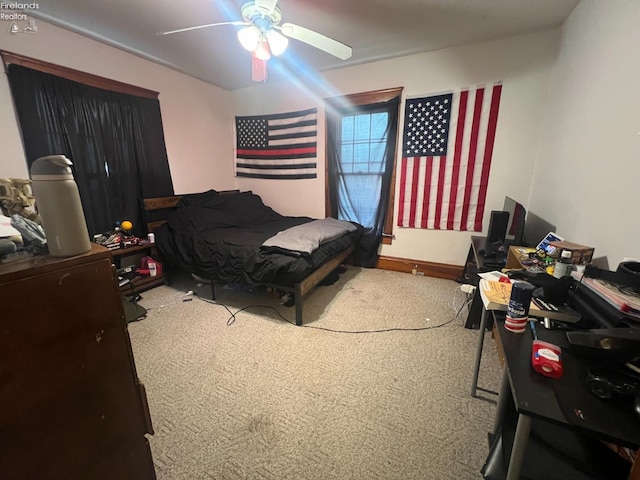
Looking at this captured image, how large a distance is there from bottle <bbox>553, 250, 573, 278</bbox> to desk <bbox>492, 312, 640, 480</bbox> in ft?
1.86

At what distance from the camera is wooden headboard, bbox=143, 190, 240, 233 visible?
3088 millimetres

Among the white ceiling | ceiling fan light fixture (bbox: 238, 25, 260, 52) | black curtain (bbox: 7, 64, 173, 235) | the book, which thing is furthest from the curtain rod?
the book

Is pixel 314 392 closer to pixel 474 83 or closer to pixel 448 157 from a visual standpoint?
pixel 448 157

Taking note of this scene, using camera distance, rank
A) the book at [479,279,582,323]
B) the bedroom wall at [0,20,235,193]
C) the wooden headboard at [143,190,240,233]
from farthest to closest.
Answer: the wooden headboard at [143,190,240,233] → the bedroom wall at [0,20,235,193] → the book at [479,279,582,323]

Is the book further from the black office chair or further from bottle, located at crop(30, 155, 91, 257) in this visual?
bottle, located at crop(30, 155, 91, 257)

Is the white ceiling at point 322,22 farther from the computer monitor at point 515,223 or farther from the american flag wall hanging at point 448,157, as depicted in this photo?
the computer monitor at point 515,223

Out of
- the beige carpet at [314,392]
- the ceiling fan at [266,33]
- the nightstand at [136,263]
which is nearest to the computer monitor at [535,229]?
the beige carpet at [314,392]

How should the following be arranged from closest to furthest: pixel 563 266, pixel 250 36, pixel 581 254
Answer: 1. pixel 563 266
2. pixel 581 254
3. pixel 250 36

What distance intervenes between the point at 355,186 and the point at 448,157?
1.16m

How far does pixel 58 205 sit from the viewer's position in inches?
25.5

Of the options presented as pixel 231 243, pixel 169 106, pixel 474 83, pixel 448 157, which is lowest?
pixel 231 243

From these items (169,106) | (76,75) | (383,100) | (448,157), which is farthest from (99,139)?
(448,157)

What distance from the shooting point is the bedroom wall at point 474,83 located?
8.58 feet

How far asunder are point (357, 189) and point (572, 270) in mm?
2499
